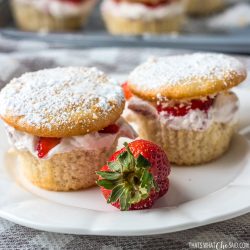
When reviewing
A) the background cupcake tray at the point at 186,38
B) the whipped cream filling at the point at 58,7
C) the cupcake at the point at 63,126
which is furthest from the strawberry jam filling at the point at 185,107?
the whipped cream filling at the point at 58,7

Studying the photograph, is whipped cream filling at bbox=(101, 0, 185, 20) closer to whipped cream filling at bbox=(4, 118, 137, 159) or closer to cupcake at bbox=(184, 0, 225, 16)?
cupcake at bbox=(184, 0, 225, 16)

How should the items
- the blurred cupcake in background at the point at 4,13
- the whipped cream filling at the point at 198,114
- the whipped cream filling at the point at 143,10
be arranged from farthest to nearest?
the blurred cupcake in background at the point at 4,13 < the whipped cream filling at the point at 143,10 < the whipped cream filling at the point at 198,114

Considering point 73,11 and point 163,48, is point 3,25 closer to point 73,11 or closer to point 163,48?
point 73,11

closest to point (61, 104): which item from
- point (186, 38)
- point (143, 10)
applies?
point (186, 38)

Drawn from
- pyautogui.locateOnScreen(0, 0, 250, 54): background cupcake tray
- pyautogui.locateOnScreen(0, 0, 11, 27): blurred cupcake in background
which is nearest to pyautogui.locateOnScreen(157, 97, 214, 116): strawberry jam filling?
pyautogui.locateOnScreen(0, 0, 250, 54): background cupcake tray

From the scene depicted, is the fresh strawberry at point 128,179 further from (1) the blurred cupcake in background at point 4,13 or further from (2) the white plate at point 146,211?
(1) the blurred cupcake in background at point 4,13

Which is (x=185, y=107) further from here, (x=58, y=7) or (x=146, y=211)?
(x=58, y=7)
